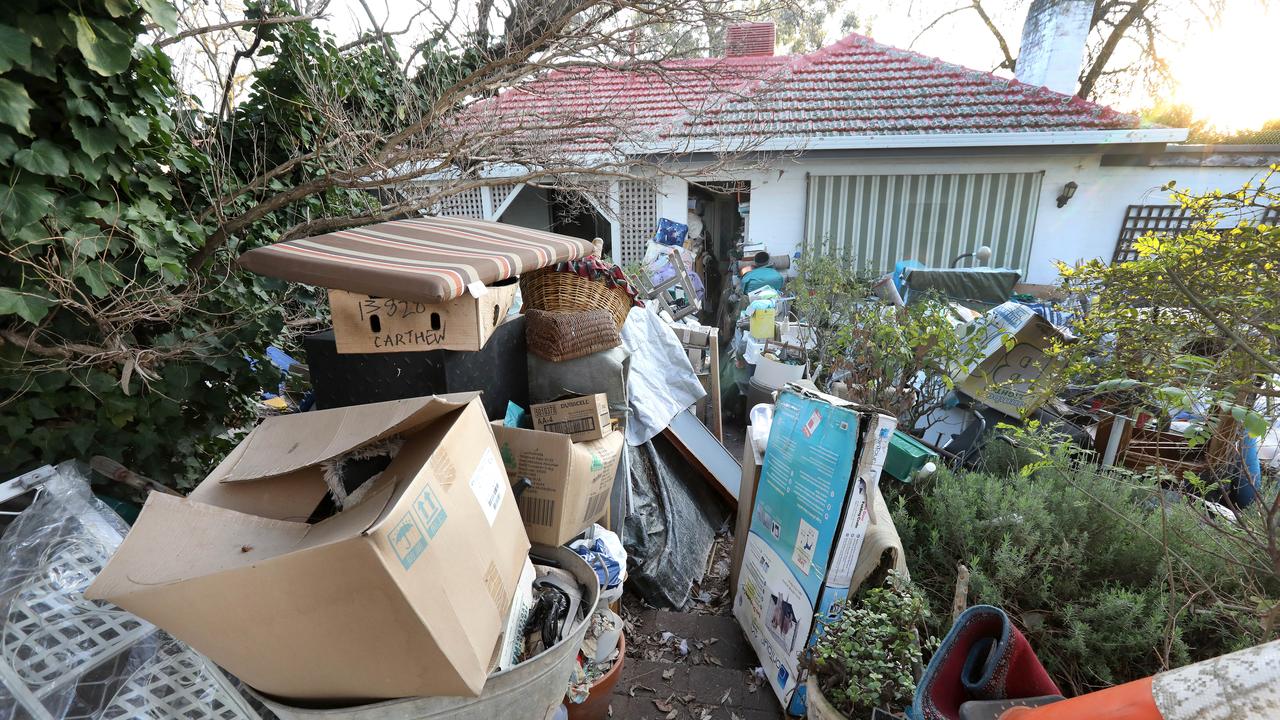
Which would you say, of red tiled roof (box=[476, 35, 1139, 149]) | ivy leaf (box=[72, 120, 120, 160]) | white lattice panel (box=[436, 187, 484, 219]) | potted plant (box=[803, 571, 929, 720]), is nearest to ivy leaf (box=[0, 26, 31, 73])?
ivy leaf (box=[72, 120, 120, 160])

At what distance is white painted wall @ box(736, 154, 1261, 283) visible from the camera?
670 centimetres

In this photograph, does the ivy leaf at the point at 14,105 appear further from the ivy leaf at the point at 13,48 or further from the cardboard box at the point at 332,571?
the cardboard box at the point at 332,571

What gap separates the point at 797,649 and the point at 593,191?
2853 mm

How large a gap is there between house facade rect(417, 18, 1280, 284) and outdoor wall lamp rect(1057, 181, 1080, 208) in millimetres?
16

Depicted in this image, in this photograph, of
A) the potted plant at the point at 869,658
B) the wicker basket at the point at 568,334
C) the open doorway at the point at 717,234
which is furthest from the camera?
the open doorway at the point at 717,234

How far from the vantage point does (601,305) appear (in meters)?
2.90

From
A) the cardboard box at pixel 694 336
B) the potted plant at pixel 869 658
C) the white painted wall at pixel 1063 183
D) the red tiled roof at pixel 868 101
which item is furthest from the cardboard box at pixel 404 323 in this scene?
the white painted wall at pixel 1063 183

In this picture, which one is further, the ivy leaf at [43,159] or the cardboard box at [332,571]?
the ivy leaf at [43,159]

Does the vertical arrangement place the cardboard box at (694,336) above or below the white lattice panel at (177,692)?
below

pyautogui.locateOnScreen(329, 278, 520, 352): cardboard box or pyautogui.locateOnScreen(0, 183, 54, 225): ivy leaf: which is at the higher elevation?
pyautogui.locateOnScreen(0, 183, 54, 225): ivy leaf

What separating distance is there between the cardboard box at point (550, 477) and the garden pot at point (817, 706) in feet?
3.49

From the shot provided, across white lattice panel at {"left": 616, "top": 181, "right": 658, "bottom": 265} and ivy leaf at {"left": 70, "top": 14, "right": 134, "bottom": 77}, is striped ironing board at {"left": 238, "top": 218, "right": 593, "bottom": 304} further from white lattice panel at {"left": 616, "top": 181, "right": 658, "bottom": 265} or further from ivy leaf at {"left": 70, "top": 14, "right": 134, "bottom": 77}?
white lattice panel at {"left": 616, "top": 181, "right": 658, "bottom": 265}

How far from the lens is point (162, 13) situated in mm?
1638

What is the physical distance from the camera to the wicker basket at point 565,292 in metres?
2.83
